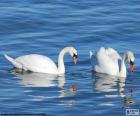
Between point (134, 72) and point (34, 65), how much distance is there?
298cm

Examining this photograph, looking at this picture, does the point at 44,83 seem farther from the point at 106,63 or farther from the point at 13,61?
the point at 106,63

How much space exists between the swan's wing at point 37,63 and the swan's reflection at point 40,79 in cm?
20

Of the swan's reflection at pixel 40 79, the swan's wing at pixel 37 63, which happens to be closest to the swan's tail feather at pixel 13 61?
the swan's wing at pixel 37 63

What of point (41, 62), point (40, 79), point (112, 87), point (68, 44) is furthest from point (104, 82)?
point (68, 44)

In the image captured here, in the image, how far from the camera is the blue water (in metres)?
22.5

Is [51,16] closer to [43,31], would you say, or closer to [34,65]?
[43,31]

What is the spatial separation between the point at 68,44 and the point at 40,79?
4.02m

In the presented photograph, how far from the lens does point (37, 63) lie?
2672 cm

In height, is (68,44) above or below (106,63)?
above

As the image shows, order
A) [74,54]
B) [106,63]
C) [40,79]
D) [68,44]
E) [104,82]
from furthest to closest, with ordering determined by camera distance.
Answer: [68,44] → [106,63] → [74,54] → [40,79] → [104,82]

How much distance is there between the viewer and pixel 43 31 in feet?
103

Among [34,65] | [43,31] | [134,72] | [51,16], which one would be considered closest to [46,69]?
[34,65]

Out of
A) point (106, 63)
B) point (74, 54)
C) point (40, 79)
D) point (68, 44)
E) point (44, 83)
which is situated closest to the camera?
point (44, 83)

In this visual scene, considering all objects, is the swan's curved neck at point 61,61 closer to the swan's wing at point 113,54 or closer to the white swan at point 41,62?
the white swan at point 41,62
